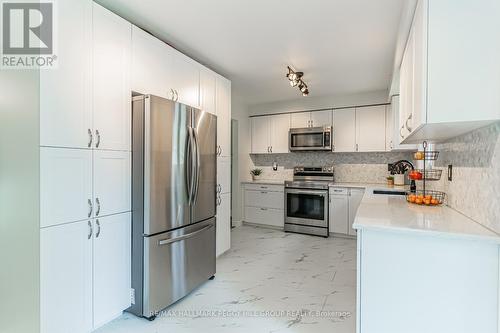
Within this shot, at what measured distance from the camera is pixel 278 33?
2.46 meters

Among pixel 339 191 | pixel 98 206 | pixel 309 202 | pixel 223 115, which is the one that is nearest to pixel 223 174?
pixel 223 115

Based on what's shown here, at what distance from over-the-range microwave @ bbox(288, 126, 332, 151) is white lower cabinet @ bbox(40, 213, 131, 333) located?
11.5 feet

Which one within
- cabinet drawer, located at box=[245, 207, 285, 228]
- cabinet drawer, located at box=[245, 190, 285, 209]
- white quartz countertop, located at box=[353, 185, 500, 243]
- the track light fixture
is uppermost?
the track light fixture

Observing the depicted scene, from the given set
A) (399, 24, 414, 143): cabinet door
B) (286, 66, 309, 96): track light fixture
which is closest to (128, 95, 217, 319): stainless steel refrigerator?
(286, 66, 309, 96): track light fixture

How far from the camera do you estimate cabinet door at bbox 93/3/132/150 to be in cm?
189

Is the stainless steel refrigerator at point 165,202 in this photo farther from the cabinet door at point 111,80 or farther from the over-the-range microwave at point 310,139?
the over-the-range microwave at point 310,139

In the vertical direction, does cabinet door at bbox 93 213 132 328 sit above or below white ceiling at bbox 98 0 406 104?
below

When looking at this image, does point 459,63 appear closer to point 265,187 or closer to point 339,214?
point 339,214

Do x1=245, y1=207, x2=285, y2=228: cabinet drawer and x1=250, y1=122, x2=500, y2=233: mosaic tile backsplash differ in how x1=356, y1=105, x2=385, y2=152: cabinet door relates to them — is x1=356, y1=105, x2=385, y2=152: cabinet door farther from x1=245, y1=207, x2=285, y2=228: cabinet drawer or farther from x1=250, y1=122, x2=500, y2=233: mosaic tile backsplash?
x1=245, y1=207, x2=285, y2=228: cabinet drawer

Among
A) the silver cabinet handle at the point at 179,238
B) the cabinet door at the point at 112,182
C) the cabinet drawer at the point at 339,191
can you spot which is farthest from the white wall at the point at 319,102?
the cabinet door at the point at 112,182

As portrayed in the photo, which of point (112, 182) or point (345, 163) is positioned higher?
point (345, 163)

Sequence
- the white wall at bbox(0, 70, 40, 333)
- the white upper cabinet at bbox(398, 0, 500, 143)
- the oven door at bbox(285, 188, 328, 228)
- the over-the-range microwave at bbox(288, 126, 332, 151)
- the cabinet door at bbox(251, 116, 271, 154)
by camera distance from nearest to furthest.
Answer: the white upper cabinet at bbox(398, 0, 500, 143)
the white wall at bbox(0, 70, 40, 333)
the oven door at bbox(285, 188, 328, 228)
the over-the-range microwave at bbox(288, 126, 332, 151)
the cabinet door at bbox(251, 116, 271, 154)

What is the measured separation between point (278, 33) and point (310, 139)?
2.67m

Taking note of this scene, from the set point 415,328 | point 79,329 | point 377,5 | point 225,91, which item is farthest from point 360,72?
point 79,329
